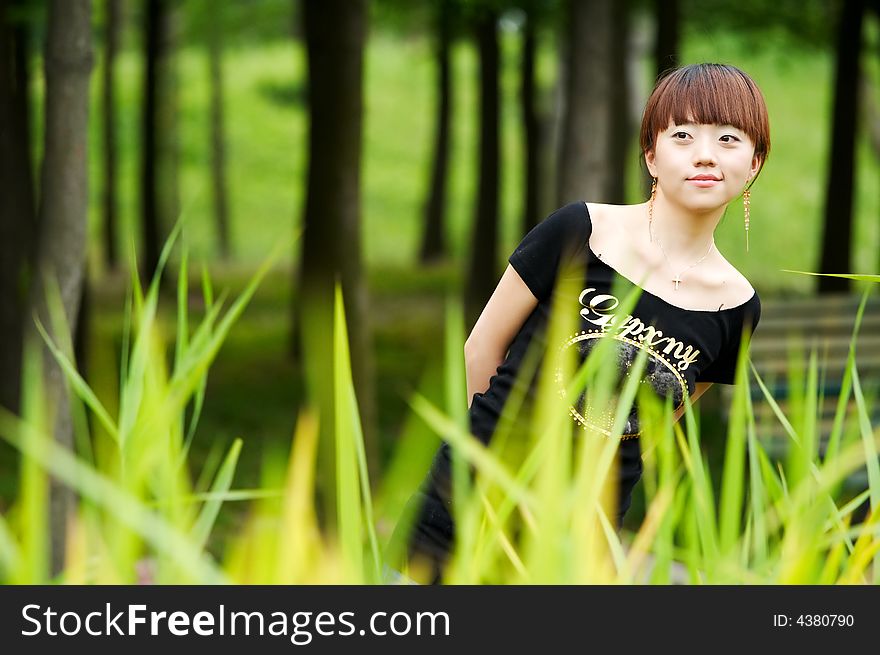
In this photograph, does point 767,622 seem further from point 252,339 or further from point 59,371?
point 252,339

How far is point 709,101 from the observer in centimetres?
214

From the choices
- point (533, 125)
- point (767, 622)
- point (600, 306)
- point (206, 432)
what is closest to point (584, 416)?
point (600, 306)

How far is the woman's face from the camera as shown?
214 cm

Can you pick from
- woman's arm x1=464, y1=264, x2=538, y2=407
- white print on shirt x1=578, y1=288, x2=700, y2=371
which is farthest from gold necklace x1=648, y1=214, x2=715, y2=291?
woman's arm x1=464, y1=264, x2=538, y2=407

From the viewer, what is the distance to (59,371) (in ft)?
18.9

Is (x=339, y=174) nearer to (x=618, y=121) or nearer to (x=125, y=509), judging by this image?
(x=125, y=509)

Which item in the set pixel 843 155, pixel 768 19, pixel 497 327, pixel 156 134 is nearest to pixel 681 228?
pixel 497 327

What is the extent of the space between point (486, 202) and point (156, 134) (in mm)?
4298

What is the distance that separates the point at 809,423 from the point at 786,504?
11 centimetres

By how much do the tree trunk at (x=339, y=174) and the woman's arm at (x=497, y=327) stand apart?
519 centimetres

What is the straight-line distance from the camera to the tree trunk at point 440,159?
650 inches

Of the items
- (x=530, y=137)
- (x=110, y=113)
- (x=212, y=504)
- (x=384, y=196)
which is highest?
(x=212, y=504)

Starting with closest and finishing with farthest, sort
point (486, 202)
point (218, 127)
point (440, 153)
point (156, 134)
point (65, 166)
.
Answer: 1. point (65, 166)
2. point (486, 202)
3. point (156, 134)
4. point (440, 153)
5. point (218, 127)

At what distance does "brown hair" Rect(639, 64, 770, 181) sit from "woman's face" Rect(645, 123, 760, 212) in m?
0.02
